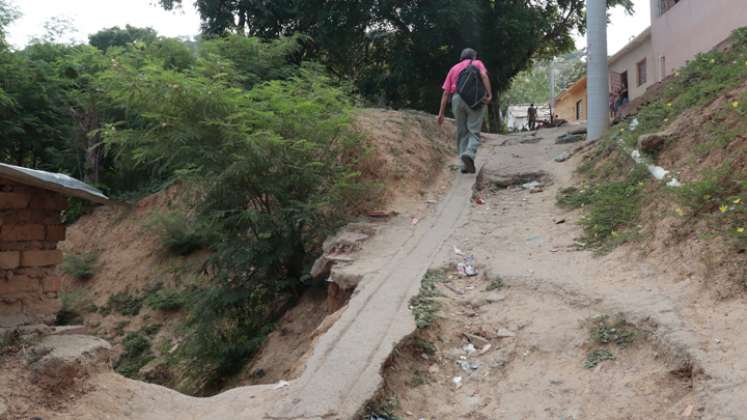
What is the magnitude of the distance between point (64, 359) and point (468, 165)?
277 inches

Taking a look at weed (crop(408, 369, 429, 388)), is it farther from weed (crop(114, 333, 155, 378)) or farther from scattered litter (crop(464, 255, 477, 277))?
weed (crop(114, 333, 155, 378))

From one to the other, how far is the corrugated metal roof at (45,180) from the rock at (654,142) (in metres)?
6.08

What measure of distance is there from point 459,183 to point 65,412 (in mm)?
6914

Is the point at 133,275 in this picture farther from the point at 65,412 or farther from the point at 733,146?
the point at 733,146

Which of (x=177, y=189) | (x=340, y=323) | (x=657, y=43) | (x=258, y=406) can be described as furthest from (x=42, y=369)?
(x=657, y=43)

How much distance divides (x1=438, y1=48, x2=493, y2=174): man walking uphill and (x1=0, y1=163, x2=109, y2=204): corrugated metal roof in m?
5.77

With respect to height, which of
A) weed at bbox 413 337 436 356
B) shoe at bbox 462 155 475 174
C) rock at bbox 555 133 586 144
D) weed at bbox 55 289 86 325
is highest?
rock at bbox 555 133 586 144

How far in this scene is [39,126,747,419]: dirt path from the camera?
11.4 feet

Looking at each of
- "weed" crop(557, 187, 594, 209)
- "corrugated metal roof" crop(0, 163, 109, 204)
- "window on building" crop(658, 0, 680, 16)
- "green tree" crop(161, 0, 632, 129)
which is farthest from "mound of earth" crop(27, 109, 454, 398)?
"window on building" crop(658, 0, 680, 16)

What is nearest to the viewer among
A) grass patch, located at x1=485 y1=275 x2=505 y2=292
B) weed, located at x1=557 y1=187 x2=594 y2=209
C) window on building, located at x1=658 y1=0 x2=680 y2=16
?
grass patch, located at x1=485 y1=275 x2=505 y2=292

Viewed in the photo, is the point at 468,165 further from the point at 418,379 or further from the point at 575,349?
the point at 418,379

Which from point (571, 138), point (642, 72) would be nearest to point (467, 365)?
point (571, 138)

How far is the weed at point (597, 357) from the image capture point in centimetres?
396

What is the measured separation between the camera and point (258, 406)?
13.2 ft
